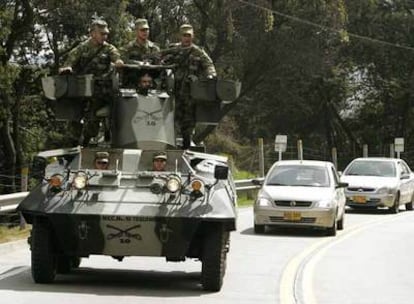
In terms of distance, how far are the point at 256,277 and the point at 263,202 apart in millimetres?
6573

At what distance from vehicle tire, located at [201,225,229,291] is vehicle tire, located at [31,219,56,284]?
69.6 inches

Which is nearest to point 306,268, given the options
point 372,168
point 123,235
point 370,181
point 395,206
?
point 123,235

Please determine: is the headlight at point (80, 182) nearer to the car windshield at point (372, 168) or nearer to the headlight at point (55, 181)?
the headlight at point (55, 181)

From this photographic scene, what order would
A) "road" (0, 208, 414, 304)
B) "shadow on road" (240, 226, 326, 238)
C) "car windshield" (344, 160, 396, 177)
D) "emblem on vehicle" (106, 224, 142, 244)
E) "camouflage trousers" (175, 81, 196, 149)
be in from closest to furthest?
"road" (0, 208, 414, 304) → "emblem on vehicle" (106, 224, 142, 244) → "camouflage trousers" (175, 81, 196, 149) → "shadow on road" (240, 226, 326, 238) → "car windshield" (344, 160, 396, 177)

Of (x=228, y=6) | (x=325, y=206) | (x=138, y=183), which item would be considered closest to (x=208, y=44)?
(x=228, y=6)

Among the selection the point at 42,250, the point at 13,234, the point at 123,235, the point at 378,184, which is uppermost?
the point at 123,235

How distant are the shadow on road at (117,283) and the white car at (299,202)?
623 cm

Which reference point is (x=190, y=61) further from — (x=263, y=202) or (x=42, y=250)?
(x=263, y=202)

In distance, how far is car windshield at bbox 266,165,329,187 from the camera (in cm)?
1970

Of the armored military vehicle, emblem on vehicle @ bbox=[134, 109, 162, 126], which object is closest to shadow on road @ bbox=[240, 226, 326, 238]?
emblem on vehicle @ bbox=[134, 109, 162, 126]

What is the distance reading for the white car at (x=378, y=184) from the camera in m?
25.9

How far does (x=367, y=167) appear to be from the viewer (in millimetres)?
27578

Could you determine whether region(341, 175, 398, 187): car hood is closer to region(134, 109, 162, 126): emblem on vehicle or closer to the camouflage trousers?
the camouflage trousers

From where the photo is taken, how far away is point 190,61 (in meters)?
12.4
